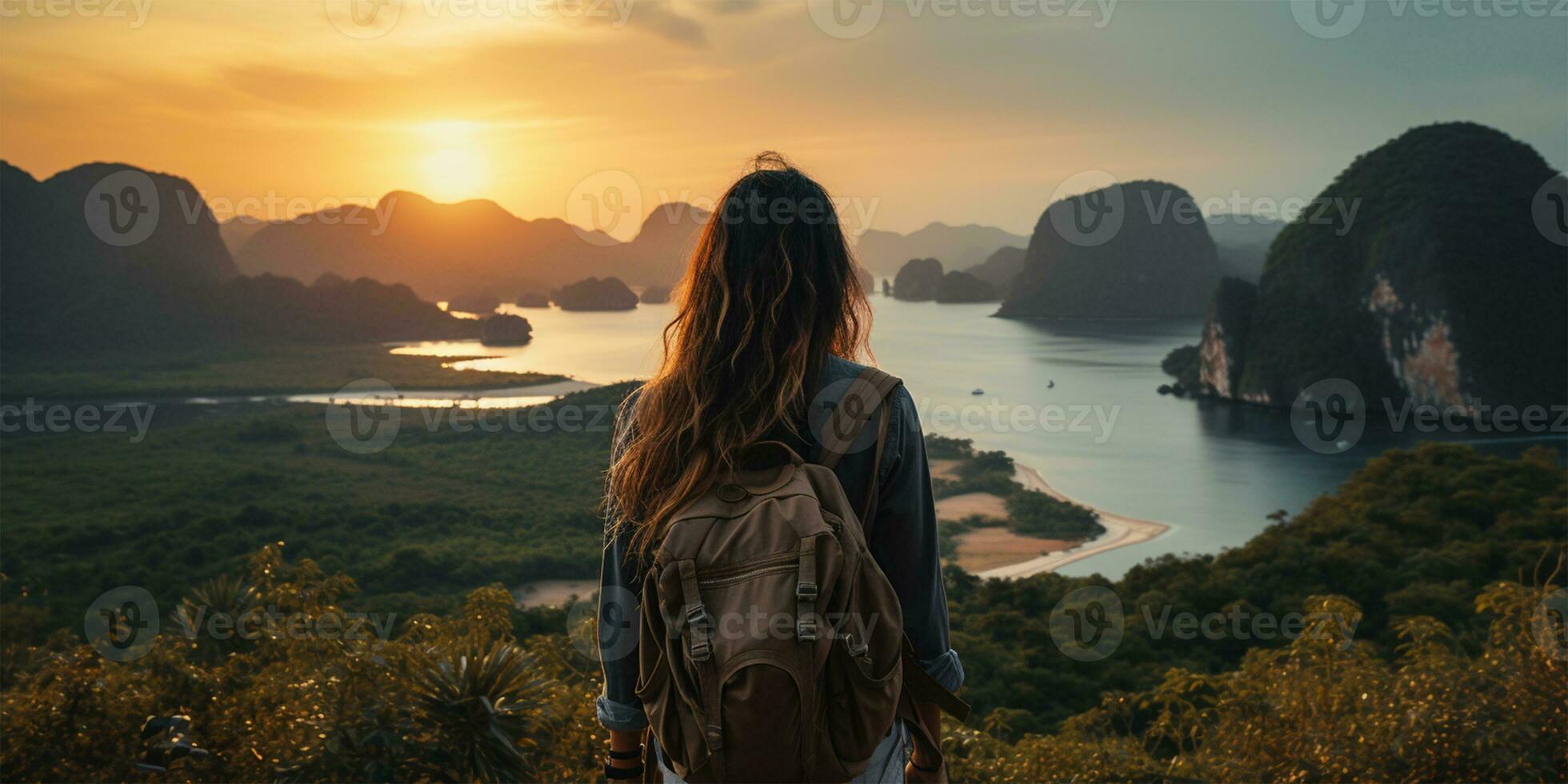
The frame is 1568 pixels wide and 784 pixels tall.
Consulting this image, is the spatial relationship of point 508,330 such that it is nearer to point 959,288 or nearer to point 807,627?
point 959,288

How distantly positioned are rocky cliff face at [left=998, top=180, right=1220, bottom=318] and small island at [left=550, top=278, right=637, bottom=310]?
146ft

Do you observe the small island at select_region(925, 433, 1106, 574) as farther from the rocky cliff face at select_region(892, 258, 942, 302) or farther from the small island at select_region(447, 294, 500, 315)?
the rocky cliff face at select_region(892, 258, 942, 302)

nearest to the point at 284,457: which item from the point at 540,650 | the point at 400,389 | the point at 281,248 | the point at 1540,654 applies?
the point at 400,389

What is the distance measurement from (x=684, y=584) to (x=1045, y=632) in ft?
39.7

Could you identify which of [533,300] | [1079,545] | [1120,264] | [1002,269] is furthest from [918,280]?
[1079,545]

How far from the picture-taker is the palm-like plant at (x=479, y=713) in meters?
3.70

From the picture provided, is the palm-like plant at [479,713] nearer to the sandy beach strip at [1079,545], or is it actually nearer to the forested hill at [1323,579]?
the forested hill at [1323,579]

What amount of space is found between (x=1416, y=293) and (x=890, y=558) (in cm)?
6278

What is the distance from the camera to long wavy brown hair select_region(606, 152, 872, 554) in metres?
1.17

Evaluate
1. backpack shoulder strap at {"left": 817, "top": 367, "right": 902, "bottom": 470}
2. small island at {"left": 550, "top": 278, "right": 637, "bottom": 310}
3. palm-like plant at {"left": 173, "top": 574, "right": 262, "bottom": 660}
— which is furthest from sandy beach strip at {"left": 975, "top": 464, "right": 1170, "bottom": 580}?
small island at {"left": 550, "top": 278, "right": 637, "bottom": 310}

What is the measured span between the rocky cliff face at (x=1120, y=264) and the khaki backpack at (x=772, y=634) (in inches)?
3635

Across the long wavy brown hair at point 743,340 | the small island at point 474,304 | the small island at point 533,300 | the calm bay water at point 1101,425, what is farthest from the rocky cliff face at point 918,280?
the long wavy brown hair at point 743,340

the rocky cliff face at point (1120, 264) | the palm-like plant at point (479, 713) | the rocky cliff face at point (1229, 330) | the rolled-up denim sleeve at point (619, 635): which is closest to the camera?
the rolled-up denim sleeve at point (619, 635)

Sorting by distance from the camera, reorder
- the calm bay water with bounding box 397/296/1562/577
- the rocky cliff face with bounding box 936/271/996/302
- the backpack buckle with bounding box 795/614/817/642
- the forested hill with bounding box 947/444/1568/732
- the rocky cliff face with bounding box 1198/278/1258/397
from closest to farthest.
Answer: the backpack buckle with bounding box 795/614/817/642
the forested hill with bounding box 947/444/1568/732
the calm bay water with bounding box 397/296/1562/577
the rocky cliff face with bounding box 1198/278/1258/397
the rocky cliff face with bounding box 936/271/996/302
